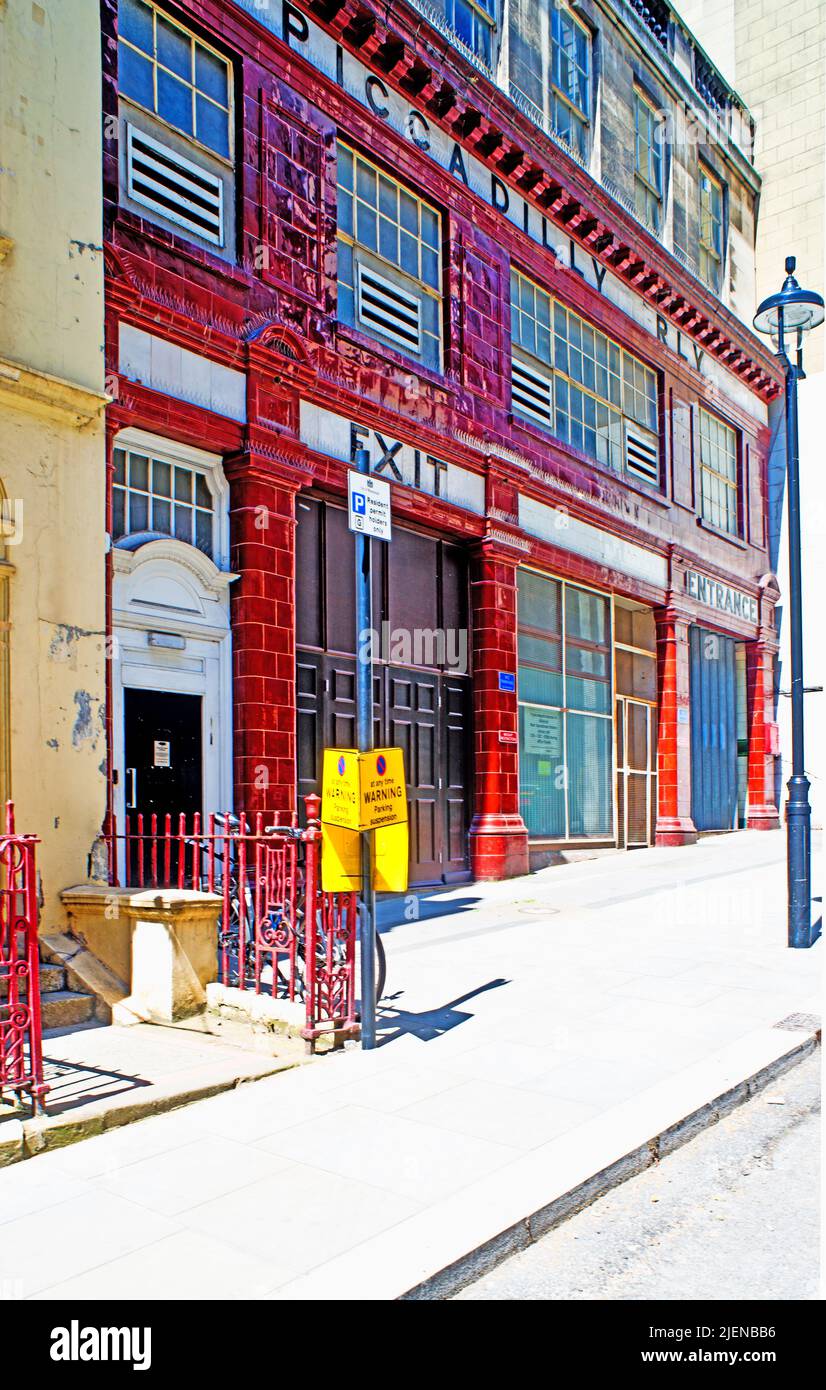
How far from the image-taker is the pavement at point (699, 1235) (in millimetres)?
3623

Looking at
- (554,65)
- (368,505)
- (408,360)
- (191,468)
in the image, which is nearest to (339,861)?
(368,505)

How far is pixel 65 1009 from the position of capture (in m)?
6.84

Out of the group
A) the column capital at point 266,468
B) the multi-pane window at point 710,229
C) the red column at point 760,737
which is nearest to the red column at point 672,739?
the red column at point 760,737

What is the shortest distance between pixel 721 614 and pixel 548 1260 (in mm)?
20501

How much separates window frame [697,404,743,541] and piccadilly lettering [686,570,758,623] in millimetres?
1231

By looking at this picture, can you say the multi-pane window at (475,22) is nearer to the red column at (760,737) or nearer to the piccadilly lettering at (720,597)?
the piccadilly lettering at (720,597)

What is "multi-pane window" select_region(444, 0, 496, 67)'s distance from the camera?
15.2 m

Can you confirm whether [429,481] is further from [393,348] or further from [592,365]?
[592,365]

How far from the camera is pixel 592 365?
1853 cm

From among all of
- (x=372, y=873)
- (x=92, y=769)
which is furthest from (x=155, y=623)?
(x=372, y=873)

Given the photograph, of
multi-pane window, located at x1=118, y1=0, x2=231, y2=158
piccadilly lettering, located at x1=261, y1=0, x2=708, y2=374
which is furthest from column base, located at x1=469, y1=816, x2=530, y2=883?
piccadilly lettering, located at x1=261, y1=0, x2=708, y2=374

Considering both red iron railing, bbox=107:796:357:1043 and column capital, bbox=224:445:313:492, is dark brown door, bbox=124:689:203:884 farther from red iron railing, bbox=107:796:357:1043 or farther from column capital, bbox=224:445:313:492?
red iron railing, bbox=107:796:357:1043

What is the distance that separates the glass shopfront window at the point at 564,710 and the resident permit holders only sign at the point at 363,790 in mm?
9643
